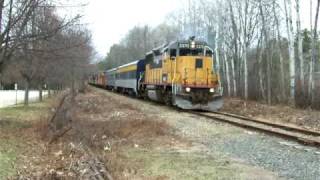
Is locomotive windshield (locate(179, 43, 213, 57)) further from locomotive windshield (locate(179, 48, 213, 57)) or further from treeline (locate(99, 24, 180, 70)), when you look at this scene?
treeline (locate(99, 24, 180, 70))

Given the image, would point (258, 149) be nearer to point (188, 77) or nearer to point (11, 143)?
point (11, 143)

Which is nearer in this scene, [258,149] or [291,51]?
[258,149]

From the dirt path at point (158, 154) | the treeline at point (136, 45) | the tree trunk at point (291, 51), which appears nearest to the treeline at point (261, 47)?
the tree trunk at point (291, 51)

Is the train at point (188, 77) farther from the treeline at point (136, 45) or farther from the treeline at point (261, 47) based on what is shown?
the treeline at point (136, 45)

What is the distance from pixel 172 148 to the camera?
12570mm

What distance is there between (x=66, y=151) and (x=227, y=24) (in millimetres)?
39084

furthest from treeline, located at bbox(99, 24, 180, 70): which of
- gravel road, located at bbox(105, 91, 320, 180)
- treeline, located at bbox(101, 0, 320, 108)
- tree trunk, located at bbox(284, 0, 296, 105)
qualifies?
gravel road, located at bbox(105, 91, 320, 180)

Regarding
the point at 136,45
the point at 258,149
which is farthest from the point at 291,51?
the point at 136,45

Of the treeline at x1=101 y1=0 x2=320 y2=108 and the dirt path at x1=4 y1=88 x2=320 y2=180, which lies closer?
the dirt path at x1=4 y1=88 x2=320 y2=180

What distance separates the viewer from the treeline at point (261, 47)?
2855 centimetres

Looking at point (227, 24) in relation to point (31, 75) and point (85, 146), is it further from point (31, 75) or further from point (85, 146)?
point (85, 146)

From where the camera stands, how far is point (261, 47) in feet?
139

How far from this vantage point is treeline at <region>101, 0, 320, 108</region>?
2855cm

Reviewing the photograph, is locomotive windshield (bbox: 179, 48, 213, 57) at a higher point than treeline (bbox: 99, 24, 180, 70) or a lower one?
lower
